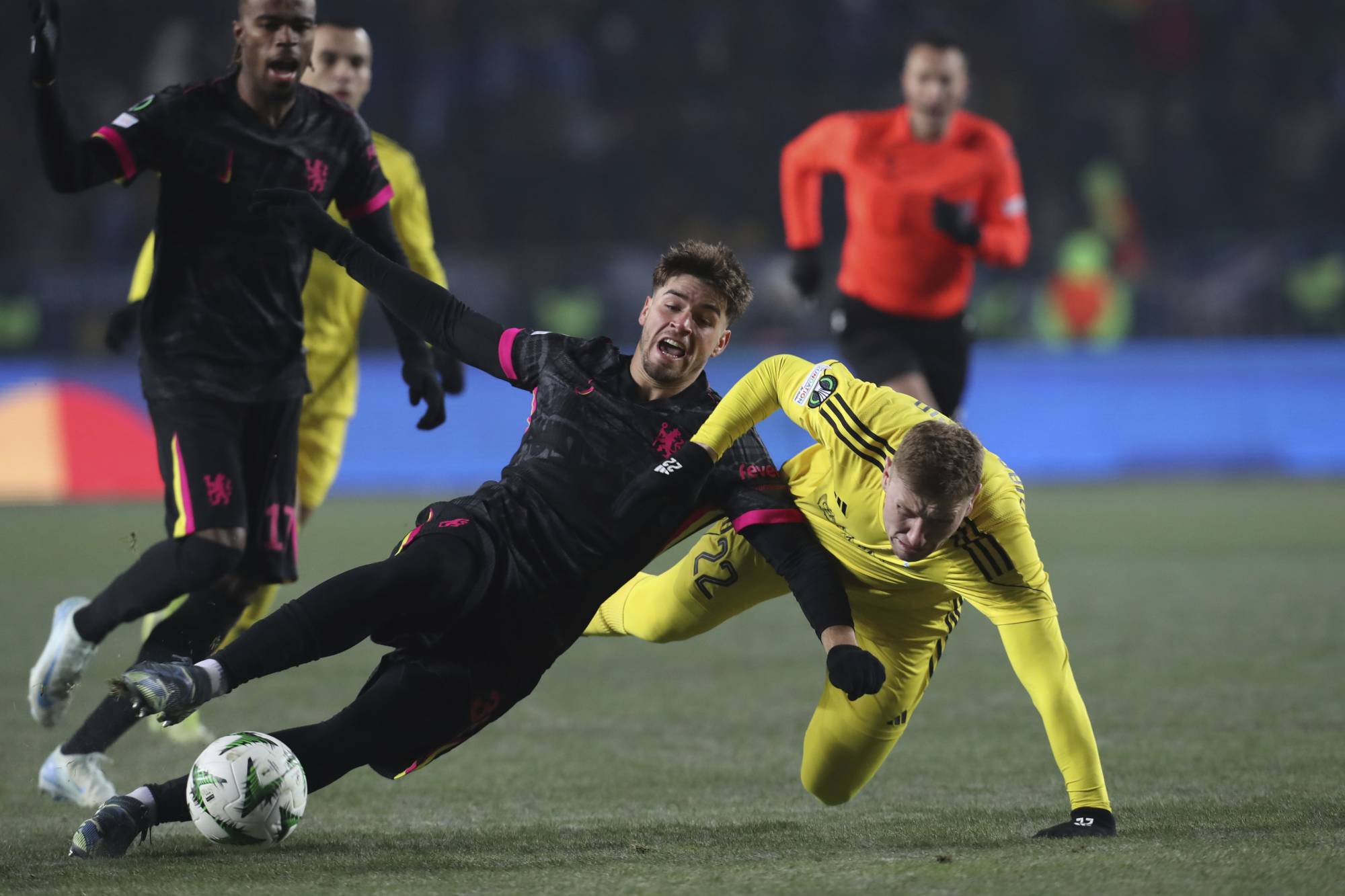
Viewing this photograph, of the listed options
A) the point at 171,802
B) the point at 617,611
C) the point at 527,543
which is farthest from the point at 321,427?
the point at 171,802

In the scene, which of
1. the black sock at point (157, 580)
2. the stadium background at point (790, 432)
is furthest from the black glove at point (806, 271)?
the black sock at point (157, 580)

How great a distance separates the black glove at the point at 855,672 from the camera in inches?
129

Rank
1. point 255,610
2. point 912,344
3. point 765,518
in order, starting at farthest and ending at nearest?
point 912,344
point 255,610
point 765,518

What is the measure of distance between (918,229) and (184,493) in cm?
363

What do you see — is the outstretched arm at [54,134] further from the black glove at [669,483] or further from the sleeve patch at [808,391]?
the sleeve patch at [808,391]

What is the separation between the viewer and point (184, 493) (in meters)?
4.13

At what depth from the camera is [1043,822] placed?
3.71m

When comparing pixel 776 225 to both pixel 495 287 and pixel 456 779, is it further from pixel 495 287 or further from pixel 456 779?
pixel 456 779

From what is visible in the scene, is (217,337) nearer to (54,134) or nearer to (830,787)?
(54,134)

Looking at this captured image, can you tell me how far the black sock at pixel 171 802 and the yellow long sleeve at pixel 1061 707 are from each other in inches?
69.0

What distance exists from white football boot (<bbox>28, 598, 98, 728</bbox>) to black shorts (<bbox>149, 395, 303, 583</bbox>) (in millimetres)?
377

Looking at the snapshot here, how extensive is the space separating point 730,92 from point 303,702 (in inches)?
499

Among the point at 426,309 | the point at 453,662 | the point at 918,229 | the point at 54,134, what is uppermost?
the point at 54,134

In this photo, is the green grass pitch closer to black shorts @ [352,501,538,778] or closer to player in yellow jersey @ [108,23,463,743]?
black shorts @ [352,501,538,778]
